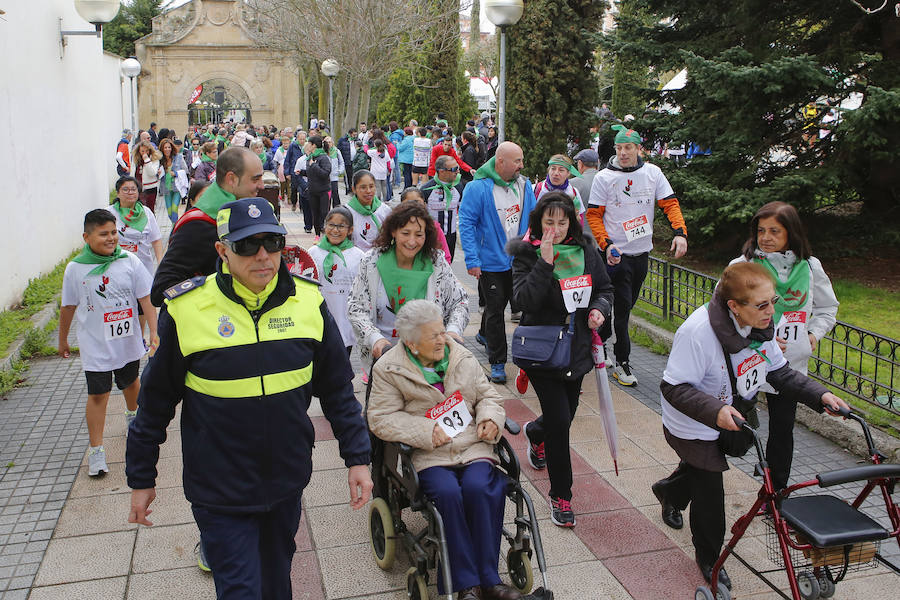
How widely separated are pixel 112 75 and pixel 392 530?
27.6 meters

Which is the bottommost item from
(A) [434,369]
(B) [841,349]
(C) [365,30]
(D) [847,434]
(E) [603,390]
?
(D) [847,434]

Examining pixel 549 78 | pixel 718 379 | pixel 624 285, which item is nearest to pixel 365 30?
pixel 549 78

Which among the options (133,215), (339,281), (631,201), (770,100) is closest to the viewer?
(339,281)

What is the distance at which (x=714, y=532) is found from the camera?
416 cm

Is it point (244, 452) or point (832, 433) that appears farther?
point (832, 433)

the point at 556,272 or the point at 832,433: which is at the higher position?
the point at 556,272

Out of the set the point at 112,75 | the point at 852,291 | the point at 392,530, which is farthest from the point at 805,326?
the point at 112,75

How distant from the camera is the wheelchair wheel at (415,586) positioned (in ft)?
12.8

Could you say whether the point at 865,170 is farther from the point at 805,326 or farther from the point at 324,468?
the point at 324,468

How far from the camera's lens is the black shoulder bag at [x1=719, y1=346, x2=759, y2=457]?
3969 mm

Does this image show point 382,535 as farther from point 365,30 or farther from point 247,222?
point 365,30

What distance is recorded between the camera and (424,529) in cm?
426

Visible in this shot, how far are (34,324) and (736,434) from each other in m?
8.29

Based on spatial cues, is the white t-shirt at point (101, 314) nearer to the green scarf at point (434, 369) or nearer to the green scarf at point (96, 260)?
the green scarf at point (96, 260)
